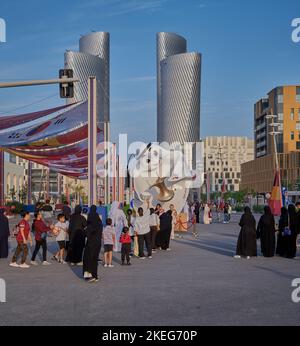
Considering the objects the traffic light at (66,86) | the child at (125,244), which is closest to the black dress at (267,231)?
the child at (125,244)

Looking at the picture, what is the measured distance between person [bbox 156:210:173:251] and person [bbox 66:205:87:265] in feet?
15.5

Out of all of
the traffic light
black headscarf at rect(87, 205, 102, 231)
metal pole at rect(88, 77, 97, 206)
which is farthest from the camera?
metal pole at rect(88, 77, 97, 206)

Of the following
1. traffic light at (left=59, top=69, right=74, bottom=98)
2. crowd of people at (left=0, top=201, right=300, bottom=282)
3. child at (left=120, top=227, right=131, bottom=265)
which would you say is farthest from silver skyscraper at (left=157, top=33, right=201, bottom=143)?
child at (left=120, top=227, right=131, bottom=265)

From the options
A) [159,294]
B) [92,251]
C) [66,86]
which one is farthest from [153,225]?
[159,294]

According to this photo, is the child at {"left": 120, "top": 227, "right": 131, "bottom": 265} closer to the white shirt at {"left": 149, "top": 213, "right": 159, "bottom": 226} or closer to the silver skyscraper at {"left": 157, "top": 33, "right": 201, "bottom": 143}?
the white shirt at {"left": 149, "top": 213, "right": 159, "bottom": 226}

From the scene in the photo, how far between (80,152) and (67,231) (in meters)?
17.6

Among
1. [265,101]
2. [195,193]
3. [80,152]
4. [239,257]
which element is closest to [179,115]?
[195,193]

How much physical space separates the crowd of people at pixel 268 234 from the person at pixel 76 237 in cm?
450

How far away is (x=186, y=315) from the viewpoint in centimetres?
851

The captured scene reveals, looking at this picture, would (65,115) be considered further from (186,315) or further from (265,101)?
(265,101)

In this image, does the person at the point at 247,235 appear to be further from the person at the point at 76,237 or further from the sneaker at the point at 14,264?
the sneaker at the point at 14,264

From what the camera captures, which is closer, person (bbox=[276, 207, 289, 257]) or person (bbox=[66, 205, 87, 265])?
person (bbox=[66, 205, 87, 265])

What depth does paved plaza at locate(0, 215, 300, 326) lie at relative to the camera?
8352 mm

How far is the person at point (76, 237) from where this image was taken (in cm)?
1515
